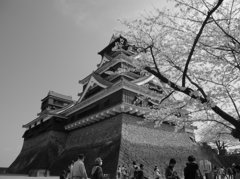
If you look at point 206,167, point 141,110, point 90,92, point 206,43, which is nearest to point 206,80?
point 206,43

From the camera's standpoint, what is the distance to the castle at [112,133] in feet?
48.8

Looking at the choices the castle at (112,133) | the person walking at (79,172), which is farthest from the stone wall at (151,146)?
the person walking at (79,172)

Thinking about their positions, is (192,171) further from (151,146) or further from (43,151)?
(43,151)

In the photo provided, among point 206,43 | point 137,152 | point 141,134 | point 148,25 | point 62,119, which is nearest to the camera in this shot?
point 206,43

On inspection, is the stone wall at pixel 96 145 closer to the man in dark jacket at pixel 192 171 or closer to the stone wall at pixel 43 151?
the stone wall at pixel 43 151

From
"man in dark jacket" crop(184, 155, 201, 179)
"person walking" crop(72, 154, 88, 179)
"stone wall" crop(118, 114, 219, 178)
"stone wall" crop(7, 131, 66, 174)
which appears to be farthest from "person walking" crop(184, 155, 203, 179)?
"stone wall" crop(7, 131, 66, 174)

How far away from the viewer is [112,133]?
16234 millimetres

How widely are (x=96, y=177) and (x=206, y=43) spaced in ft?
16.6

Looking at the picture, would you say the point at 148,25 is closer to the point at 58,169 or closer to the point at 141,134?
the point at 141,134

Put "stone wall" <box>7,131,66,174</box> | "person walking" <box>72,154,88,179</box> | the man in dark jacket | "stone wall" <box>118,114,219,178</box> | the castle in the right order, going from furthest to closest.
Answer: "stone wall" <box>7,131,66,174</box> → the castle → "stone wall" <box>118,114,219,178</box> → "person walking" <box>72,154,88,179</box> → the man in dark jacket

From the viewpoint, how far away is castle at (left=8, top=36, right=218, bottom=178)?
1487 cm

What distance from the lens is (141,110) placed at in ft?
55.0

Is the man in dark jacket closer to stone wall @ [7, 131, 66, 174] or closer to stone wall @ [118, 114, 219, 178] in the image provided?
stone wall @ [118, 114, 219, 178]

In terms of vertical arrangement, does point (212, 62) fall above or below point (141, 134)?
above
